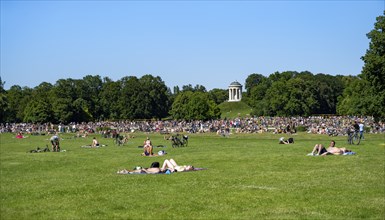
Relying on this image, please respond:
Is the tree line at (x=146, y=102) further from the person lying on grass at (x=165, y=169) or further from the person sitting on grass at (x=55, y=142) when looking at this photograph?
the person lying on grass at (x=165, y=169)

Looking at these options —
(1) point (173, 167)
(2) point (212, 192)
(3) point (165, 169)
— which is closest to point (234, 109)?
(1) point (173, 167)

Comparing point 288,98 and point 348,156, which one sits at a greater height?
point 288,98

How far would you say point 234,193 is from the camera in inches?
613

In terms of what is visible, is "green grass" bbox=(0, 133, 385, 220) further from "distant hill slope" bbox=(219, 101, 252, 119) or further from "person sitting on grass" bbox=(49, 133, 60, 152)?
"distant hill slope" bbox=(219, 101, 252, 119)

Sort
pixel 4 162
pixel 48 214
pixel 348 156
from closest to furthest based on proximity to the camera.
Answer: pixel 48 214
pixel 348 156
pixel 4 162

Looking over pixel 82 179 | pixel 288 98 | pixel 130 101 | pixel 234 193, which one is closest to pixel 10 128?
pixel 130 101

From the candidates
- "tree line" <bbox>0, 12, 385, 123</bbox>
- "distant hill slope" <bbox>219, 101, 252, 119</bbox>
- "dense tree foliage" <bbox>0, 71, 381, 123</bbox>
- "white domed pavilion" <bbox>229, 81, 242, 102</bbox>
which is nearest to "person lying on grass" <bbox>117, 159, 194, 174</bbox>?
"tree line" <bbox>0, 12, 385, 123</bbox>

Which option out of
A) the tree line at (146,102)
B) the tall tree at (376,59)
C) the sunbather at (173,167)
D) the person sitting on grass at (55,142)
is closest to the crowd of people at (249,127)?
the tall tree at (376,59)

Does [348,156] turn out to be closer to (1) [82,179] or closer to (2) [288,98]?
Answer: (1) [82,179]

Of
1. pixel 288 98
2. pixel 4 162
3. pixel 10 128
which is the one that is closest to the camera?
pixel 4 162

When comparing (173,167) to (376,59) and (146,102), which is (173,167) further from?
(146,102)

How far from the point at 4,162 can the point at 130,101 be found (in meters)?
106

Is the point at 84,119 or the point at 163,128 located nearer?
the point at 163,128

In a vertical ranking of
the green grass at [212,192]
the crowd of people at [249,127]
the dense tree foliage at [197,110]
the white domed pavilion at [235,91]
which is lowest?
the green grass at [212,192]
